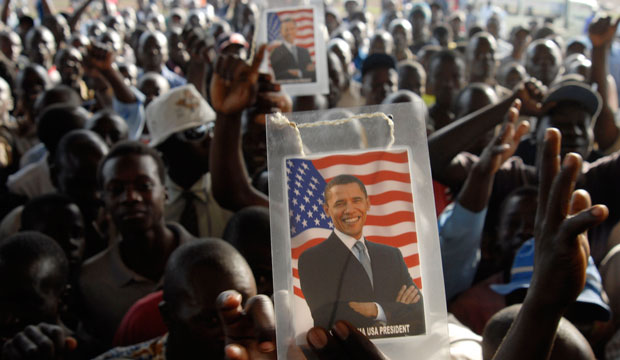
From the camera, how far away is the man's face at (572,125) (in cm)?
278

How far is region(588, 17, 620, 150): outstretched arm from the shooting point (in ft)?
11.7

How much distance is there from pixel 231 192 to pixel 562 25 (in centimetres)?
1112

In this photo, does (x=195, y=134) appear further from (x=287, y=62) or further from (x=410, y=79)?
(x=410, y=79)

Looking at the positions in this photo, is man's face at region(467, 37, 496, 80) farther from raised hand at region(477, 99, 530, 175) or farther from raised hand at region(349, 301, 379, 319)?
raised hand at region(349, 301, 379, 319)

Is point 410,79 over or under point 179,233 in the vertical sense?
over

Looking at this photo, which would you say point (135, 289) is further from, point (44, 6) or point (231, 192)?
point (44, 6)

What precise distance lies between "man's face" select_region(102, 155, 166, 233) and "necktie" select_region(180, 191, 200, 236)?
38 cm

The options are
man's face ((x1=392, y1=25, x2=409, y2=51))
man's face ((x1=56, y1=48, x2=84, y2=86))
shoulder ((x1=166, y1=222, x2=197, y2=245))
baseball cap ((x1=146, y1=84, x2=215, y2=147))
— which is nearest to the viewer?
shoulder ((x1=166, y1=222, x2=197, y2=245))

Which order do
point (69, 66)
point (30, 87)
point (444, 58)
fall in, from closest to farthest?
point (444, 58), point (30, 87), point (69, 66)

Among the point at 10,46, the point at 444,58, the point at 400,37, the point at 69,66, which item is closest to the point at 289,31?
the point at 444,58

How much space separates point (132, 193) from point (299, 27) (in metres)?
1.04

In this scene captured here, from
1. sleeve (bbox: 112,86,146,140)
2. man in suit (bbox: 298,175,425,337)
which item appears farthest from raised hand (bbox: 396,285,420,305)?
sleeve (bbox: 112,86,146,140)

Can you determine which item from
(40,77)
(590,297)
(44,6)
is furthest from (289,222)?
(44,6)

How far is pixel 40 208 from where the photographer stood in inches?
100
